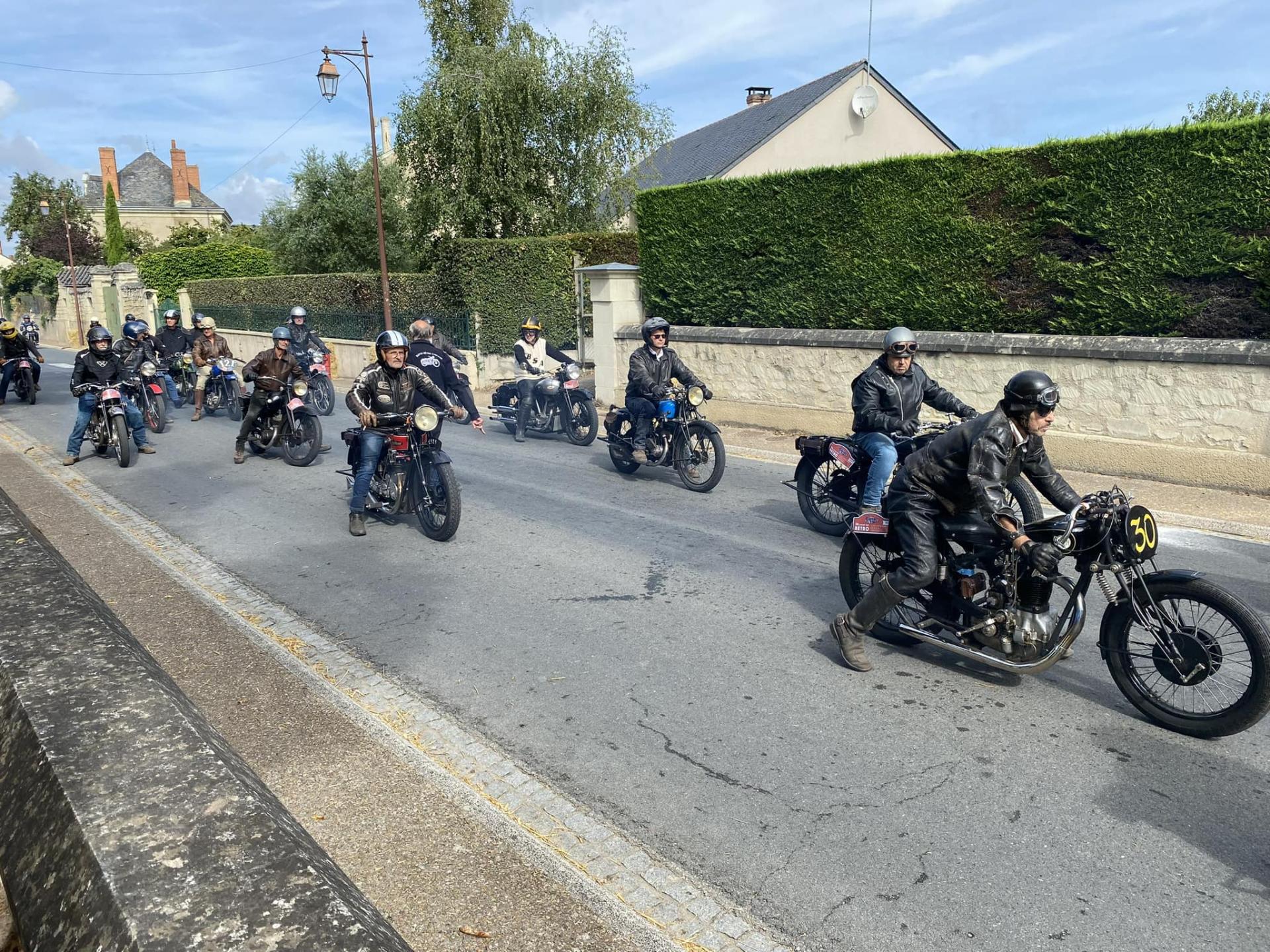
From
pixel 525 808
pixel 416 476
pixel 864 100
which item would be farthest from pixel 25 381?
pixel 864 100

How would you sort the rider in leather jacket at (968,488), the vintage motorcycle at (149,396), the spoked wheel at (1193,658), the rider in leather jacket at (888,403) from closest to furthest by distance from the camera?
the spoked wheel at (1193,658)
the rider in leather jacket at (968,488)
the rider in leather jacket at (888,403)
the vintage motorcycle at (149,396)

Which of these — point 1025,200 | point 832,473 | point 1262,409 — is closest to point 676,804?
point 832,473

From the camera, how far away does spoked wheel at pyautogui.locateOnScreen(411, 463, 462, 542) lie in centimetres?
839

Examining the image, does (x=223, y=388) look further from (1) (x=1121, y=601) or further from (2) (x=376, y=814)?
(1) (x=1121, y=601)

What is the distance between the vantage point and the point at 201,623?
6.27 m

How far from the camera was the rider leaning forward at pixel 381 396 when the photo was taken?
8.70 m

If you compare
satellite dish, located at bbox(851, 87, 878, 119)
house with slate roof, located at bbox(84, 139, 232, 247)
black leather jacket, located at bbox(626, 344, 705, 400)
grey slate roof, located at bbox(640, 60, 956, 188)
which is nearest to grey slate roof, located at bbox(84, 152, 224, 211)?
house with slate roof, located at bbox(84, 139, 232, 247)

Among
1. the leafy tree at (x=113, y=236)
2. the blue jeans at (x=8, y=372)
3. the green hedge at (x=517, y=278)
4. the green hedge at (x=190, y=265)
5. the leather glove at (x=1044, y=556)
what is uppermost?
the leafy tree at (x=113, y=236)

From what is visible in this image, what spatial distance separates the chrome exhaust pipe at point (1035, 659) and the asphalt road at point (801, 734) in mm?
199

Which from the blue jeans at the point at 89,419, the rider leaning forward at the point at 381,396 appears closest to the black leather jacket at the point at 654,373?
the rider leaning forward at the point at 381,396

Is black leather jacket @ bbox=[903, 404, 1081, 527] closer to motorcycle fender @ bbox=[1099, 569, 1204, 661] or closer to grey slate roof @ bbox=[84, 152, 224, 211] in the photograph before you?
motorcycle fender @ bbox=[1099, 569, 1204, 661]

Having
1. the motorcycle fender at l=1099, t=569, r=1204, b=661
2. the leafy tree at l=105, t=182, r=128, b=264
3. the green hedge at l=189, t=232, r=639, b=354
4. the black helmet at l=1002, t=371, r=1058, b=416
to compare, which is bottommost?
the motorcycle fender at l=1099, t=569, r=1204, b=661

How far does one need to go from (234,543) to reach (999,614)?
255 inches

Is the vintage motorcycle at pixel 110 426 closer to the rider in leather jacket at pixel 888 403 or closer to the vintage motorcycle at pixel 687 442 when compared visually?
the vintage motorcycle at pixel 687 442
